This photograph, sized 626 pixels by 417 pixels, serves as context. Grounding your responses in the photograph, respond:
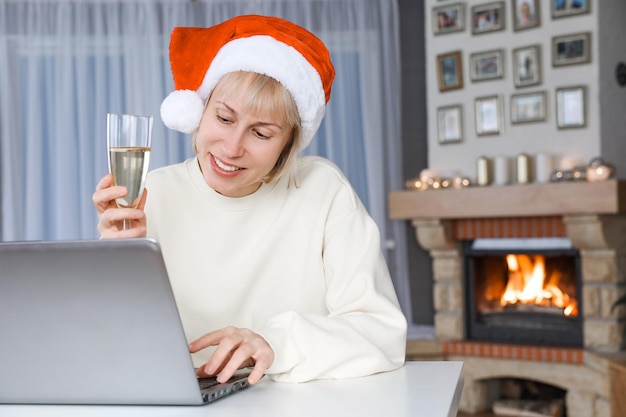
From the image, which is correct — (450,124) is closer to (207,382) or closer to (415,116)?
(415,116)

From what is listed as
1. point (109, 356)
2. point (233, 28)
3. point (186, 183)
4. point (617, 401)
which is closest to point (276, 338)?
point (109, 356)

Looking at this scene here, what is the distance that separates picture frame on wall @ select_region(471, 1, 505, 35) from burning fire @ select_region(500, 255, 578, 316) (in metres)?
1.19

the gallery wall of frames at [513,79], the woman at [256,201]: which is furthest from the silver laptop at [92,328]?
the gallery wall of frames at [513,79]

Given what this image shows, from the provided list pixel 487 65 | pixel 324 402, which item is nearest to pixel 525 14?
pixel 487 65

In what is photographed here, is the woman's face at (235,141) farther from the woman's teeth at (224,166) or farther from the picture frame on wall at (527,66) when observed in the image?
the picture frame on wall at (527,66)

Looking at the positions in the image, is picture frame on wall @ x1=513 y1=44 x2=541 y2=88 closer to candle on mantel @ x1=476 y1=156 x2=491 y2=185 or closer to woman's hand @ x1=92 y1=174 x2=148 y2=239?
candle on mantel @ x1=476 y1=156 x2=491 y2=185

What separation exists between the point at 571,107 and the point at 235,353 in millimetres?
3557

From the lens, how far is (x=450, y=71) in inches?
192

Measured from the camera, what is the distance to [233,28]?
1.67 metres

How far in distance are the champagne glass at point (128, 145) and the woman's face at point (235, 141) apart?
32 centimetres

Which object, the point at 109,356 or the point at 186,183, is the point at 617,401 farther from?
the point at 109,356

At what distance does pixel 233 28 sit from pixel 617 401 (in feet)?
9.64

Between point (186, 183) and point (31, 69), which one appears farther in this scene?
point (31, 69)

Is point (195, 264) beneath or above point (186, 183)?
beneath
